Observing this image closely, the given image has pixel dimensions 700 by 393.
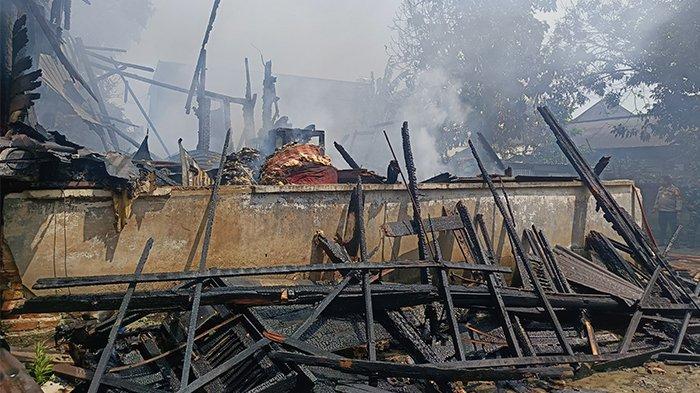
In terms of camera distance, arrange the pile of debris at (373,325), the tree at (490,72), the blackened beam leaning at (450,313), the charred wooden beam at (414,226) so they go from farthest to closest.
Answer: the tree at (490,72) < the charred wooden beam at (414,226) < the blackened beam leaning at (450,313) < the pile of debris at (373,325)

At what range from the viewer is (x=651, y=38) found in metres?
15.2

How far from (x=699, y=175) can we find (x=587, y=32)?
7099 millimetres

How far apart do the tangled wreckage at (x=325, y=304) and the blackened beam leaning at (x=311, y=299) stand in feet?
0.06

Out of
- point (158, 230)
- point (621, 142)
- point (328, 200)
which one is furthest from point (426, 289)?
point (621, 142)

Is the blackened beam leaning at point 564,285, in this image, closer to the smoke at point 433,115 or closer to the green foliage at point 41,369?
the green foliage at point 41,369

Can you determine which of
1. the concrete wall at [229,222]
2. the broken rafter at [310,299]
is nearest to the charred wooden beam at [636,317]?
the broken rafter at [310,299]

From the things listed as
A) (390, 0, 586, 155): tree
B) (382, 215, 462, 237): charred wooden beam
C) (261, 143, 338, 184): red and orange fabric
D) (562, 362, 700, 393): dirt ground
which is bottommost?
(562, 362, 700, 393): dirt ground

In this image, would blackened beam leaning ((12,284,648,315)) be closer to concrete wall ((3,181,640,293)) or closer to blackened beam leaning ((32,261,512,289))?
blackened beam leaning ((32,261,512,289))

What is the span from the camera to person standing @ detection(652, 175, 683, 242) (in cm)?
1404

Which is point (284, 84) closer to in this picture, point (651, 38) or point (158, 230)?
point (651, 38)

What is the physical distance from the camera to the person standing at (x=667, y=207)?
1404 cm

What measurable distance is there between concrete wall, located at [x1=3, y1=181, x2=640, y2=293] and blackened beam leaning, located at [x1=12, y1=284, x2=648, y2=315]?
0.96 m

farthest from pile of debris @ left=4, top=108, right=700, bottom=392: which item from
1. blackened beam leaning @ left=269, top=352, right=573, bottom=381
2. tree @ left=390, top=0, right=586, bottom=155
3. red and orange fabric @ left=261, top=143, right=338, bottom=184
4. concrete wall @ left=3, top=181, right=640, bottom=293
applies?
tree @ left=390, top=0, right=586, bottom=155

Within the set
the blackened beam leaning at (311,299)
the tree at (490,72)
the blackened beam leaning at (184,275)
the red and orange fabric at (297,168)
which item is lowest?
the blackened beam leaning at (311,299)
